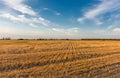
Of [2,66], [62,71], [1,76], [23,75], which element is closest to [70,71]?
[62,71]

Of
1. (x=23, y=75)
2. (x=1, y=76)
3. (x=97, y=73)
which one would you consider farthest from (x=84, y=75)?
(x=1, y=76)

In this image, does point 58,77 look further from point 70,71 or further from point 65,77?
point 70,71

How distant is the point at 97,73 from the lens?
396 inches

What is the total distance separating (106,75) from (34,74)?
408cm

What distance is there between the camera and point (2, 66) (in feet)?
39.3

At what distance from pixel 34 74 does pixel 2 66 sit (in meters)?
3.50

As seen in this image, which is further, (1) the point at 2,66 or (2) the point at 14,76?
(1) the point at 2,66

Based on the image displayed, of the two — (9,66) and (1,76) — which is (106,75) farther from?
(9,66)

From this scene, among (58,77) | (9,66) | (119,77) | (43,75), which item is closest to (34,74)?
(43,75)

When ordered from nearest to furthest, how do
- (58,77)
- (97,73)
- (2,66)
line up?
(58,77) < (97,73) < (2,66)

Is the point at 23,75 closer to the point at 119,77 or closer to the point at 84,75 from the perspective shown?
the point at 84,75

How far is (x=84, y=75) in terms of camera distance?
31.2 ft

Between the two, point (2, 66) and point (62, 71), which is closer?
point (62, 71)

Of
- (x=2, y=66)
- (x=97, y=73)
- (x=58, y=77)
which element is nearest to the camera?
(x=58, y=77)
